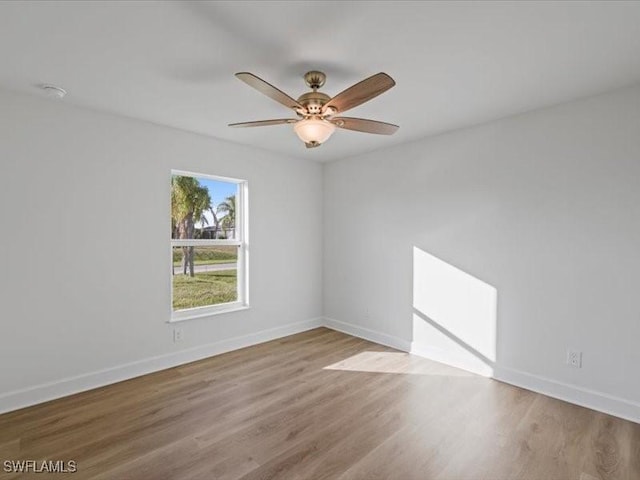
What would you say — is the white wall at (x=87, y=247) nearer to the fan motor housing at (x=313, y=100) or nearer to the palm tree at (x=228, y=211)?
the palm tree at (x=228, y=211)

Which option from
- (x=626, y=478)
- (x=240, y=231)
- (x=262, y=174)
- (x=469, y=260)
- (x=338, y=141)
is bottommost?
(x=626, y=478)

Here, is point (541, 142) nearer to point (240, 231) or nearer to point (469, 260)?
point (469, 260)

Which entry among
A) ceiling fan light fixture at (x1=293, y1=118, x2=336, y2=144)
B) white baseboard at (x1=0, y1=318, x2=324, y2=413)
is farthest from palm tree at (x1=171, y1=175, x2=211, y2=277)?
ceiling fan light fixture at (x1=293, y1=118, x2=336, y2=144)

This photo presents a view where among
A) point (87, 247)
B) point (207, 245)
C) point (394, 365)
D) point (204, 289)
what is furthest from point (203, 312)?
point (394, 365)

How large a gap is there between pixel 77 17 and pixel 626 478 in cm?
380

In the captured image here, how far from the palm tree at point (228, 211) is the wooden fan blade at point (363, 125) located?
2.00 meters

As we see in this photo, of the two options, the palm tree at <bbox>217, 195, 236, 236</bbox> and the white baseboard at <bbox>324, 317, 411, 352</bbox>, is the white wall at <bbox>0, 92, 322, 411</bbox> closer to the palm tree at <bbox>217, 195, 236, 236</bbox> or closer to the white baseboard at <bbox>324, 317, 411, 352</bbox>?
the palm tree at <bbox>217, 195, 236, 236</bbox>

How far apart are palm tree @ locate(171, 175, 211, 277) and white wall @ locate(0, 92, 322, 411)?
193mm

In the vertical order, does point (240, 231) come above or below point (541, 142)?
below

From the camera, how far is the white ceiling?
157 centimetres

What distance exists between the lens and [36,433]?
2.11 meters

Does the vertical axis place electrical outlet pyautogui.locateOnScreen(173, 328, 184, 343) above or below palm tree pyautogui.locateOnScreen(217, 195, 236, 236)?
below

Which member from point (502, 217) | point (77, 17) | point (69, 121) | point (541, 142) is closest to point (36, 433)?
point (69, 121)

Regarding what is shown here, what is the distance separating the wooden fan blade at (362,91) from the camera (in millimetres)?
1670
